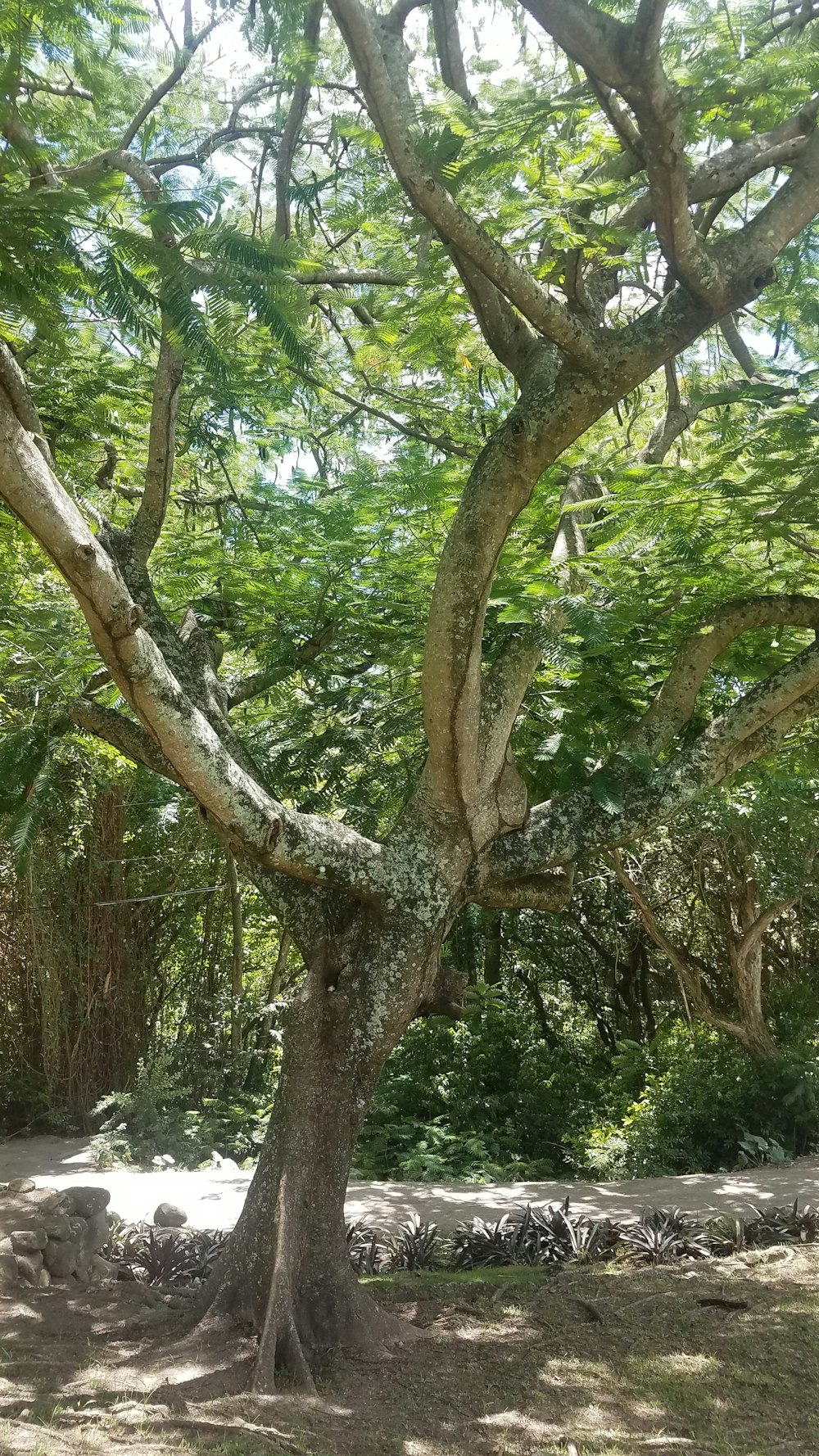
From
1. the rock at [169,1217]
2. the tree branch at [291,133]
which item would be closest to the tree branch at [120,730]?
the tree branch at [291,133]

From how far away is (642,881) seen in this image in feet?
37.4

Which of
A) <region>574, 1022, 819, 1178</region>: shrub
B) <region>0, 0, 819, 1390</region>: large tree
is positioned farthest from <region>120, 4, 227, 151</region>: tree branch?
<region>574, 1022, 819, 1178</region>: shrub

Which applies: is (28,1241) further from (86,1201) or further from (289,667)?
(289,667)

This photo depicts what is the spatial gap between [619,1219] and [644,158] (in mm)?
6104

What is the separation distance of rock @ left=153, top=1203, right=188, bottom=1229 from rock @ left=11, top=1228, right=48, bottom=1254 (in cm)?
130

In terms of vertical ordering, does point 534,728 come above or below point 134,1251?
above

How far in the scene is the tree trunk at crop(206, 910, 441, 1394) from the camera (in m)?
4.52

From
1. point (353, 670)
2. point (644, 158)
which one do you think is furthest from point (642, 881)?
point (644, 158)

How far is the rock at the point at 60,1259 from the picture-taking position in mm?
5836

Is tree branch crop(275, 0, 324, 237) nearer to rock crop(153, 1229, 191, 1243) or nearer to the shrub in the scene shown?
rock crop(153, 1229, 191, 1243)

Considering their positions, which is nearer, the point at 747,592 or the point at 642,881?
the point at 747,592

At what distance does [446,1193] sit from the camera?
27.3ft

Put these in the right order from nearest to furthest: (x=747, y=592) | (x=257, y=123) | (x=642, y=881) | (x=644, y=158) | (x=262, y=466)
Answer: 1. (x=644, y=158)
2. (x=747, y=592)
3. (x=257, y=123)
4. (x=262, y=466)
5. (x=642, y=881)

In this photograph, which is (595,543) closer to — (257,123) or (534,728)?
(534,728)
